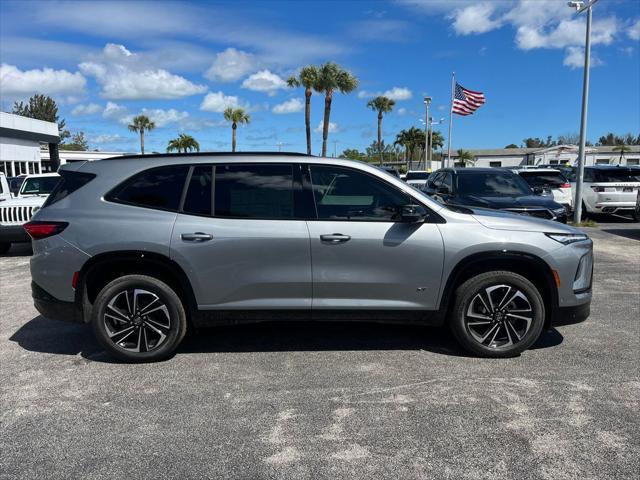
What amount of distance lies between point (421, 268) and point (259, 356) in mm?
1647

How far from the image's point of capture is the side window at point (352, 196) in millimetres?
4336

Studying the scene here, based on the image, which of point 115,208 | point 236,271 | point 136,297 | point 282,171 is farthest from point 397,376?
point 115,208

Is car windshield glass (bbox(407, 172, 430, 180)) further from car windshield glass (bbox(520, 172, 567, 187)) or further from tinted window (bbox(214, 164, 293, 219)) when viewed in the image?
tinted window (bbox(214, 164, 293, 219))

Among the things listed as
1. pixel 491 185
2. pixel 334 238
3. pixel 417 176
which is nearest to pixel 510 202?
pixel 491 185

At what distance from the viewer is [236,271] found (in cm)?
427

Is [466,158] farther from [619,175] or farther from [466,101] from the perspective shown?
[619,175]

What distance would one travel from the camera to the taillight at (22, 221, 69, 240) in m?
4.29

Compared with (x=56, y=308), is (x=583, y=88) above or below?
above

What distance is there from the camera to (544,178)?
15.5 meters

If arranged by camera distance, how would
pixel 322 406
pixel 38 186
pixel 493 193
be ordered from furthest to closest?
pixel 38 186, pixel 493 193, pixel 322 406

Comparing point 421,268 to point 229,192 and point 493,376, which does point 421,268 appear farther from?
point 229,192

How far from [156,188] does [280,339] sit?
1.86m

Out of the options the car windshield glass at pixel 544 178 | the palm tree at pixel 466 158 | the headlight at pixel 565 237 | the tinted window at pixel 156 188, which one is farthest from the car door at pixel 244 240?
the palm tree at pixel 466 158

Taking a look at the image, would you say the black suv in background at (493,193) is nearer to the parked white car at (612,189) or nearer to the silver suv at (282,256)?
the silver suv at (282,256)
